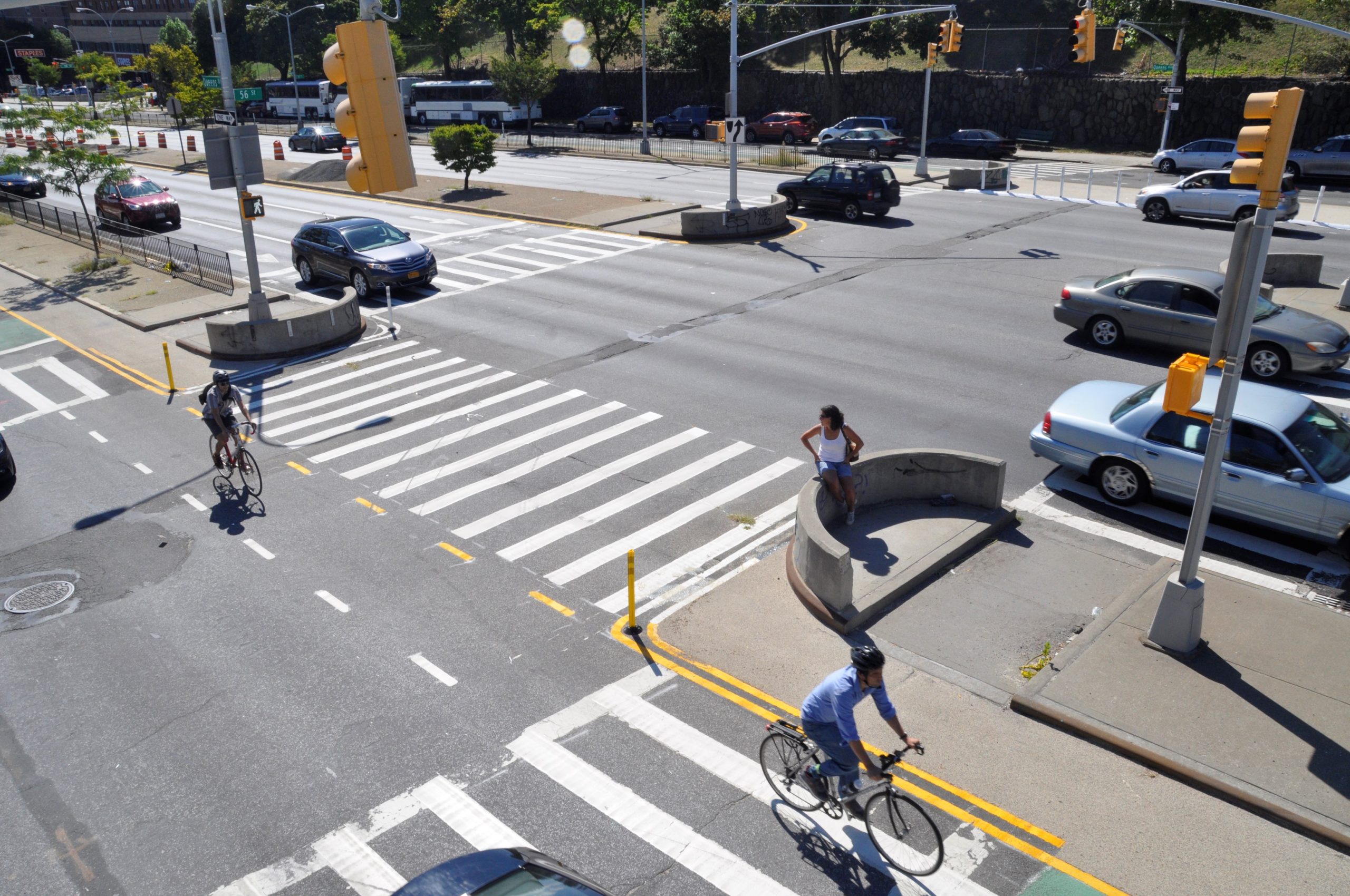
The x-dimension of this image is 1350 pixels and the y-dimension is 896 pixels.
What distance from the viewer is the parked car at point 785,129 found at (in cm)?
5503

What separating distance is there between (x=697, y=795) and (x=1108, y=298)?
46.9ft

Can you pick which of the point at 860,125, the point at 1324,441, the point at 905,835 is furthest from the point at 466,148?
the point at 905,835

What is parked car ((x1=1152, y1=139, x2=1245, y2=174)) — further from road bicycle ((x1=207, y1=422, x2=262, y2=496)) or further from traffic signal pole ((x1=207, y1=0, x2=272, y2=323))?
road bicycle ((x1=207, y1=422, x2=262, y2=496))

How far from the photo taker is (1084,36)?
2264 centimetres

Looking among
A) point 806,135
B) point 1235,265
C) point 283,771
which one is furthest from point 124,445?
A: point 806,135

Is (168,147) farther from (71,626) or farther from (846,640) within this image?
(846,640)

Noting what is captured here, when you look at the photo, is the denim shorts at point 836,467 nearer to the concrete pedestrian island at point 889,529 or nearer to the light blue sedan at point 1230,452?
the concrete pedestrian island at point 889,529

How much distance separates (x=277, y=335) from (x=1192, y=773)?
18.6m

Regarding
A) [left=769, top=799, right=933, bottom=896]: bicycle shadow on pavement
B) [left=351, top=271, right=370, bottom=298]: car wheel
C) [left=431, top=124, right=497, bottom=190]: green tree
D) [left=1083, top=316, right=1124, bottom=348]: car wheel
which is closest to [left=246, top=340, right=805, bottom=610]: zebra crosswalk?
[left=769, top=799, right=933, bottom=896]: bicycle shadow on pavement

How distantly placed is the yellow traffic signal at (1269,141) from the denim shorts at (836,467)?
16.1 ft

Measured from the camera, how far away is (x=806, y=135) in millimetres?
55156

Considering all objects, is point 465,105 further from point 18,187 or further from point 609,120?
point 18,187

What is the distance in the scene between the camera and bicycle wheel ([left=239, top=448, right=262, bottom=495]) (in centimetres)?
1397

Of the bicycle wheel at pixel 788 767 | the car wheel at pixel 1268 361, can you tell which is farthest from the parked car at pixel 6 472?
the car wheel at pixel 1268 361
